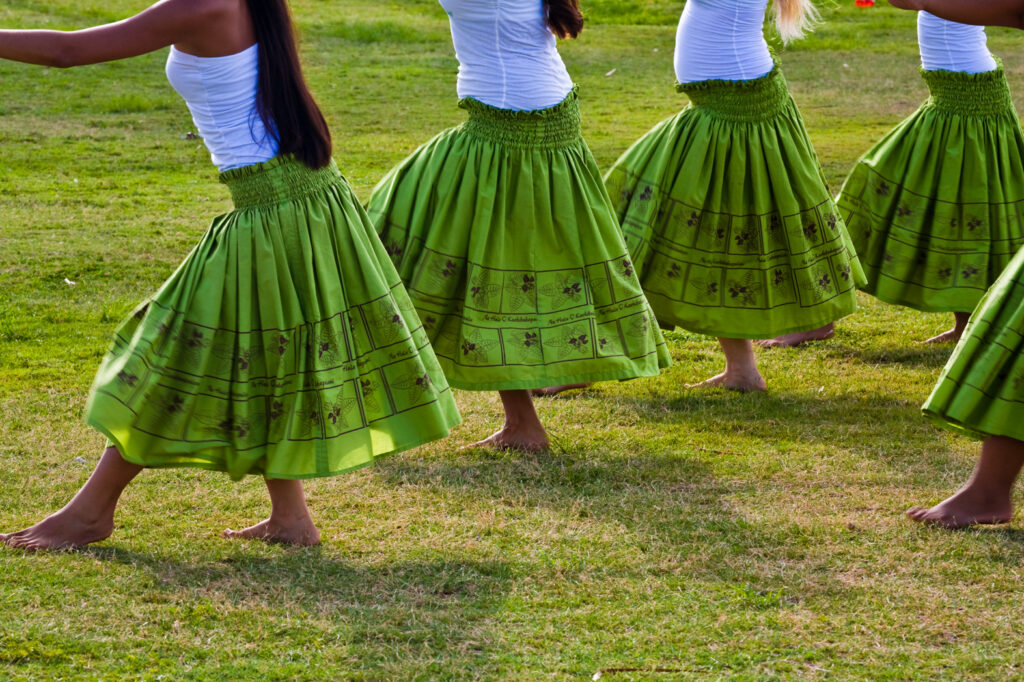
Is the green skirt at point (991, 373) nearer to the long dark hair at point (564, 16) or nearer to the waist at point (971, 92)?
the long dark hair at point (564, 16)

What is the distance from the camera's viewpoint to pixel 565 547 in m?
3.89

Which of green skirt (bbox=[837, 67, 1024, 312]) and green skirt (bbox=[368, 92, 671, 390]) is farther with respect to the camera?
green skirt (bbox=[837, 67, 1024, 312])

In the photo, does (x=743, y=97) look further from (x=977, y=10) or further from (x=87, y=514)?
(x=87, y=514)

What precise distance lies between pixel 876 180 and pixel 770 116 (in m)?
1.03

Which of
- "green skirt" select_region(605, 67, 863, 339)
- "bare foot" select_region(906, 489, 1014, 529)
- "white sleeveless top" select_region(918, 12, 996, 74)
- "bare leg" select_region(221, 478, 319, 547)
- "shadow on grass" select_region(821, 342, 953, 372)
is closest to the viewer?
"bare leg" select_region(221, 478, 319, 547)

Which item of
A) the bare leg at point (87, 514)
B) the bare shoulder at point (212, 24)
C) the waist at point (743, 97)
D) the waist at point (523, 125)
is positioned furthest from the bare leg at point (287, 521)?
the waist at point (743, 97)

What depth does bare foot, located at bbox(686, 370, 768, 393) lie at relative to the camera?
5.59 meters

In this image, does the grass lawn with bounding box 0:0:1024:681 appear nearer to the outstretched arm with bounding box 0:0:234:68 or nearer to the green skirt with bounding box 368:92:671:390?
the green skirt with bounding box 368:92:671:390

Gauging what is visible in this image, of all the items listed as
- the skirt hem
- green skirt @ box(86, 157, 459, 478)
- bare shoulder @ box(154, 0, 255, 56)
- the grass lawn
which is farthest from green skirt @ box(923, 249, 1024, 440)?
bare shoulder @ box(154, 0, 255, 56)

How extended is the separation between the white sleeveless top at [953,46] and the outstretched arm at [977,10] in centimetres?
205

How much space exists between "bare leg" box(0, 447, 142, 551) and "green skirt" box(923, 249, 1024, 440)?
8.20 feet

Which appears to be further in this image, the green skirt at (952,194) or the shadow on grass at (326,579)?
the green skirt at (952,194)

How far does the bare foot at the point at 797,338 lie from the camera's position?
6375mm

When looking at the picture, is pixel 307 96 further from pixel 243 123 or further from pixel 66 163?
pixel 66 163
